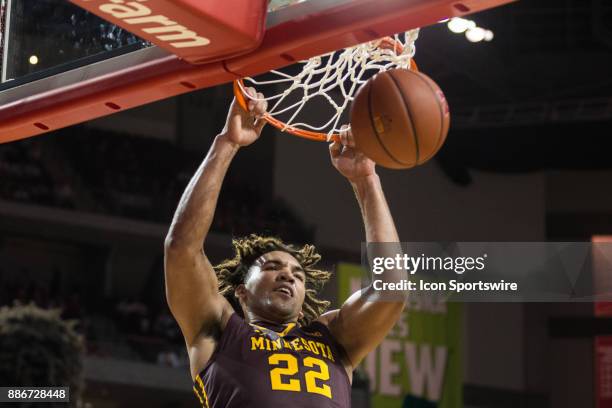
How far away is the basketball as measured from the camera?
3014 millimetres

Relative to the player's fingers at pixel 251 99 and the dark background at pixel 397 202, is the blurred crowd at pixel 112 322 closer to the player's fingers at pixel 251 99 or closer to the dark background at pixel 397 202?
the dark background at pixel 397 202

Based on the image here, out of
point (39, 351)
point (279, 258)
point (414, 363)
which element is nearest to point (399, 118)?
point (279, 258)

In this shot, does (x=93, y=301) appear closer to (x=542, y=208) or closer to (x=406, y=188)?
(x=406, y=188)

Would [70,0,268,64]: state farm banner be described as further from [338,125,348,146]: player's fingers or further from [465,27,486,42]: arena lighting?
[465,27,486,42]: arena lighting

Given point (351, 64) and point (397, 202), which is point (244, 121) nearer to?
point (351, 64)

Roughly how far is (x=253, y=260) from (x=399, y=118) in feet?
3.21

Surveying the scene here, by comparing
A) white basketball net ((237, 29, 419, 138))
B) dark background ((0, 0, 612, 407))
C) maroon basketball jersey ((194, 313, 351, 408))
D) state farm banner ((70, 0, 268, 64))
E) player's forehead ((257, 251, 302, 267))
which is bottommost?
maroon basketball jersey ((194, 313, 351, 408))

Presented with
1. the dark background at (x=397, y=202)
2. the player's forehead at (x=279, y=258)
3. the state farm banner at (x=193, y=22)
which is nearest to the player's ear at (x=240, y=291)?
the player's forehead at (x=279, y=258)

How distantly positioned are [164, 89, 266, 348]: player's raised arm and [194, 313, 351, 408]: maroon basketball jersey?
0.10 m

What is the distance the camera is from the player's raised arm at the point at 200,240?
3293 millimetres

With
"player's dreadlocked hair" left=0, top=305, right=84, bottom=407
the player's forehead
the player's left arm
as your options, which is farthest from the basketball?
"player's dreadlocked hair" left=0, top=305, right=84, bottom=407

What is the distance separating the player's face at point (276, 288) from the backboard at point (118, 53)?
72 centimetres

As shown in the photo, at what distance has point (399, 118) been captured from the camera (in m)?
3.01

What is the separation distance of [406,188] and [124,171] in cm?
376
